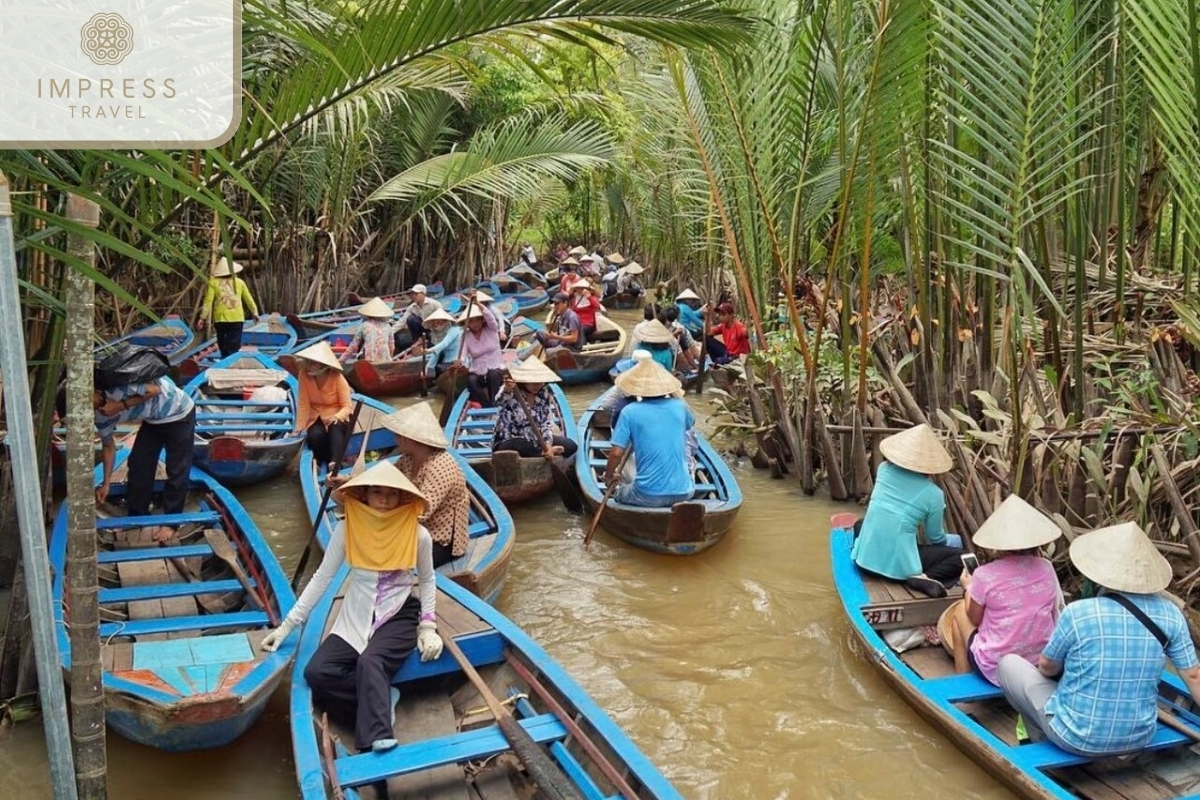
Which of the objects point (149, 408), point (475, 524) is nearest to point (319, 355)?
point (149, 408)

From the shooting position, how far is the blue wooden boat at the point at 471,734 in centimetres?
359

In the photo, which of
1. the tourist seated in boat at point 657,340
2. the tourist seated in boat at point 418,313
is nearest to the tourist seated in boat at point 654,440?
the tourist seated in boat at point 657,340

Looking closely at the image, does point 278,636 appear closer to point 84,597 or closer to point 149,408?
point 84,597

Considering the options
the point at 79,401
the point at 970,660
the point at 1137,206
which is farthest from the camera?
the point at 1137,206

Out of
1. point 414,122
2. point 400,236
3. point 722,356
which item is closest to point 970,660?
point 722,356

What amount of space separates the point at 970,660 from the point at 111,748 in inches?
149

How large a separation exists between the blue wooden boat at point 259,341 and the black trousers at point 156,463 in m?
4.42

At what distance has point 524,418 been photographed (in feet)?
25.6

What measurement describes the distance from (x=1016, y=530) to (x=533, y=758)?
2236mm

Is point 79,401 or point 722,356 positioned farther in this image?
point 722,356

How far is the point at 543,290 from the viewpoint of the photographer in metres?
19.7

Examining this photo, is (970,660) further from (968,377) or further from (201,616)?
(201,616)

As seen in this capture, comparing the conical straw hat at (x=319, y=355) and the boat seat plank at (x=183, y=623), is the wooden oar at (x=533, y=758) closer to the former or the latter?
the boat seat plank at (x=183, y=623)

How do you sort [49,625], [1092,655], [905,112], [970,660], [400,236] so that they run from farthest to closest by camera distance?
1. [400,236]
2. [905,112]
3. [970,660]
4. [1092,655]
5. [49,625]
